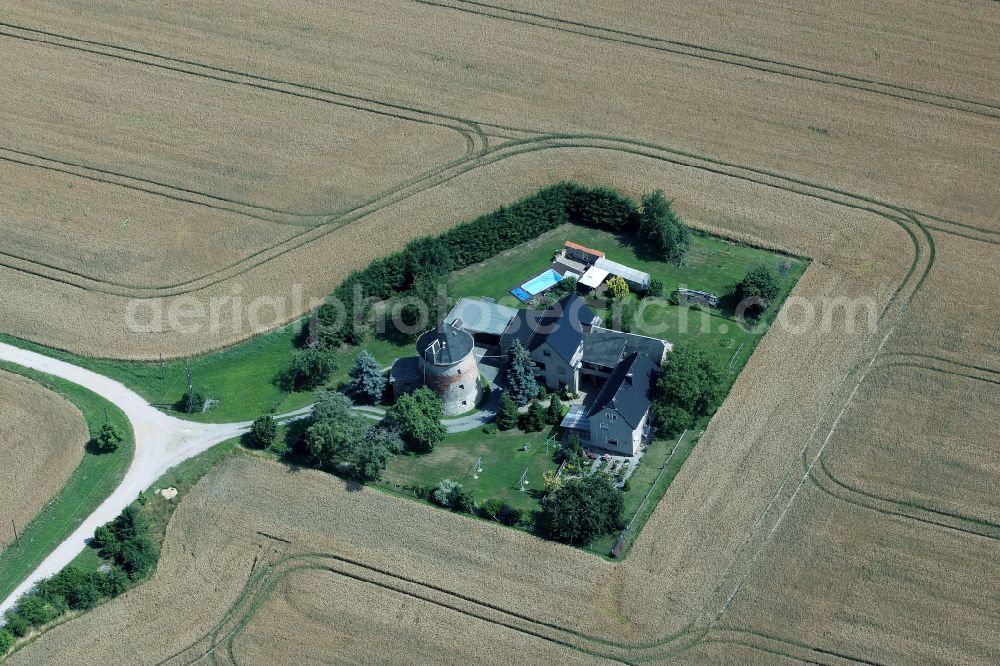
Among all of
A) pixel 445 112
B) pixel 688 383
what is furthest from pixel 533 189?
pixel 688 383

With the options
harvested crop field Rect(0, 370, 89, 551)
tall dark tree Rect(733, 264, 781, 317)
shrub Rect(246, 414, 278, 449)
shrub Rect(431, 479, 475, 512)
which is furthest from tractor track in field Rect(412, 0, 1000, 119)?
harvested crop field Rect(0, 370, 89, 551)

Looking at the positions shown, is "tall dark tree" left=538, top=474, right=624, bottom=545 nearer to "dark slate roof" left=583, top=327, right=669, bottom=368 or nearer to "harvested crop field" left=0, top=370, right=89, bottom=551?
"dark slate roof" left=583, top=327, right=669, bottom=368

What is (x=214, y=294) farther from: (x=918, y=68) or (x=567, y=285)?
(x=918, y=68)

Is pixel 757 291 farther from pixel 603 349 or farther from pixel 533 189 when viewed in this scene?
pixel 533 189

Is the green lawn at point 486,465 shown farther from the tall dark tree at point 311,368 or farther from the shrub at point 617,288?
the shrub at point 617,288

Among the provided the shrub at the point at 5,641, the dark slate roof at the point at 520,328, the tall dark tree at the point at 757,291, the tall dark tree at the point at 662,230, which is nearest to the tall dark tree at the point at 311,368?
the dark slate roof at the point at 520,328

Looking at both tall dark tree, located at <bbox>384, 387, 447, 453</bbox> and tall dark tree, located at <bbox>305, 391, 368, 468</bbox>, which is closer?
tall dark tree, located at <bbox>305, 391, 368, 468</bbox>
